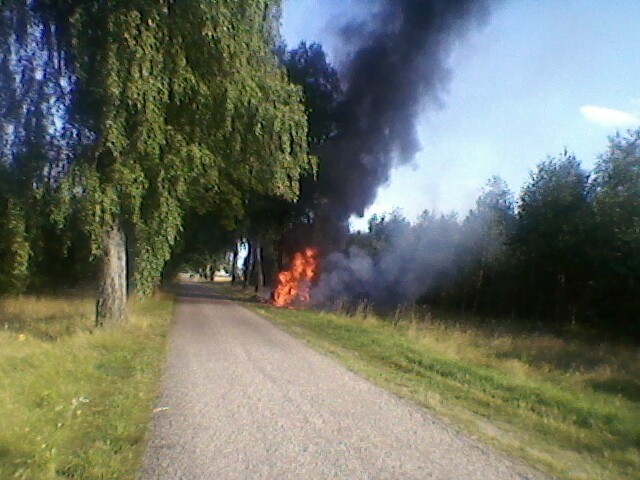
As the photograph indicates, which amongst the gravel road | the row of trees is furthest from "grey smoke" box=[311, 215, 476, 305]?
the gravel road

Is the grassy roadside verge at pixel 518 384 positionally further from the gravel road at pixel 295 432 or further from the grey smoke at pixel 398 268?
the grey smoke at pixel 398 268

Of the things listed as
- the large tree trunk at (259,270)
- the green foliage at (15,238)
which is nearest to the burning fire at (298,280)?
the large tree trunk at (259,270)

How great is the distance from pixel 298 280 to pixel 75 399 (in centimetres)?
2435

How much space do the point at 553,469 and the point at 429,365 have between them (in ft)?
22.6

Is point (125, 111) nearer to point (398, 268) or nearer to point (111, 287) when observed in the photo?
point (111, 287)

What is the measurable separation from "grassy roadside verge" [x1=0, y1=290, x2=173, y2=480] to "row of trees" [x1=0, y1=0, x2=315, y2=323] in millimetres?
1758

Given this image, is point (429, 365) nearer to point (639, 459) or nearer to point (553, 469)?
point (639, 459)

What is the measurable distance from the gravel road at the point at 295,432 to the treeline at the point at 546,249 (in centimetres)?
1579

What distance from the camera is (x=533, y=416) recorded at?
8.66 m

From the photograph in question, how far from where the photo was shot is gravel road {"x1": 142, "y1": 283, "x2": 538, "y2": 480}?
5555 millimetres

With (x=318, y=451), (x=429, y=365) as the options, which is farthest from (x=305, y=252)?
(x=318, y=451)

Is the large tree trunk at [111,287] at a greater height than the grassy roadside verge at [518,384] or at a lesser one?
greater

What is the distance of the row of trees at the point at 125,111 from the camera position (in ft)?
40.7

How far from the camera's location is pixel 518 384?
37.3ft
